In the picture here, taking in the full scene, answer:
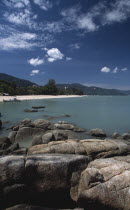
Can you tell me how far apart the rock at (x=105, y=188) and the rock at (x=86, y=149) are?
307 cm

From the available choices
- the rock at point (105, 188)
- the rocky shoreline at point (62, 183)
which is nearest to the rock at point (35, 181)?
the rocky shoreline at point (62, 183)

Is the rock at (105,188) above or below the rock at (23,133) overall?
above

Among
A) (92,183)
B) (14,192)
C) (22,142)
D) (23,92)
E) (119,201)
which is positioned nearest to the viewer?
(119,201)

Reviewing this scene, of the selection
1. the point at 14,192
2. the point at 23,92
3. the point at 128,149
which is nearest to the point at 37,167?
the point at 14,192

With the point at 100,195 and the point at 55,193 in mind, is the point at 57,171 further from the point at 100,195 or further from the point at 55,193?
the point at 100,195

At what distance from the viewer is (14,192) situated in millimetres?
7160

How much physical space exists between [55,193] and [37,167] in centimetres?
137

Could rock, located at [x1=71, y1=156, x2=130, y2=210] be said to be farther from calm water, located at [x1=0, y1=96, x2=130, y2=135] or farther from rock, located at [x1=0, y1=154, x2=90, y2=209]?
calm water, located at [x1=0, y1=96, x2=130, y2=135]

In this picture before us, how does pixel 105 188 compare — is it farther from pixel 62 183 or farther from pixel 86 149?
pixel 86 149

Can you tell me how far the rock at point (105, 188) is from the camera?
6.27 metres

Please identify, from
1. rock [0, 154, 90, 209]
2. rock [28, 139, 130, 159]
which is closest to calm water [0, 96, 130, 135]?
rock [28, 139, 130, 159]

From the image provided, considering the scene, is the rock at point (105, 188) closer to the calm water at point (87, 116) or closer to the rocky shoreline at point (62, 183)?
the rocky shoreline at point (62, 183)

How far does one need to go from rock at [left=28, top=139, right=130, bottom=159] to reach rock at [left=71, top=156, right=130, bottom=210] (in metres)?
3.07

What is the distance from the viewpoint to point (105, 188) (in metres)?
6.45
